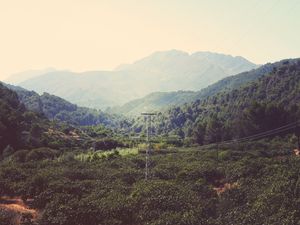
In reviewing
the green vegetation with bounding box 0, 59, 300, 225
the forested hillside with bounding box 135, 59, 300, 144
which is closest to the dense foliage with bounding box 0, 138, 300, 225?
the green vegetation with bounding box 0, 59, 300, 225

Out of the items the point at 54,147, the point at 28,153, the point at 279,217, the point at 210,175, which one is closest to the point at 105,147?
the point at 54,147

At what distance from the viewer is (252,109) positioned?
3851 inches

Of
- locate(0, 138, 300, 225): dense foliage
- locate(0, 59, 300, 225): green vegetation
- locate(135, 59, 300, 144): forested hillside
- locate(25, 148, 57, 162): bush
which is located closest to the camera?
locate(0, 138, 300, 225): dense foliage

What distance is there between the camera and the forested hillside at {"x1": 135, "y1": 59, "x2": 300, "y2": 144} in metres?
97.1

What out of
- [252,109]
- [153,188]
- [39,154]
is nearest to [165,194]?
[153,188]

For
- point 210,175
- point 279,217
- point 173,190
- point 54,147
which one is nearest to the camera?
point 279,217

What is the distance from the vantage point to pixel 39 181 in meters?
43.2

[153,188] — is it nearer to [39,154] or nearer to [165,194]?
[165,194]

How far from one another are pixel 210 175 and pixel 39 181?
22.6 meters

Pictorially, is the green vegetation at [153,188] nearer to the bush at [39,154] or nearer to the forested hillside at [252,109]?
the bush at [39,154]

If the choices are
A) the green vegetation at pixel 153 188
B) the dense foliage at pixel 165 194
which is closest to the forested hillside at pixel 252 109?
the green vegetation at pixel 153 188

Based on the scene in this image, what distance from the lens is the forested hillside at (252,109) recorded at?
97125mm

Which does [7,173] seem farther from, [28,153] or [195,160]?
[195,160]

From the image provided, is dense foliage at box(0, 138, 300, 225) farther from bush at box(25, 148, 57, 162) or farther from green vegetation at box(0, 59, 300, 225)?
bush at box(25, 148, 57, 162)
